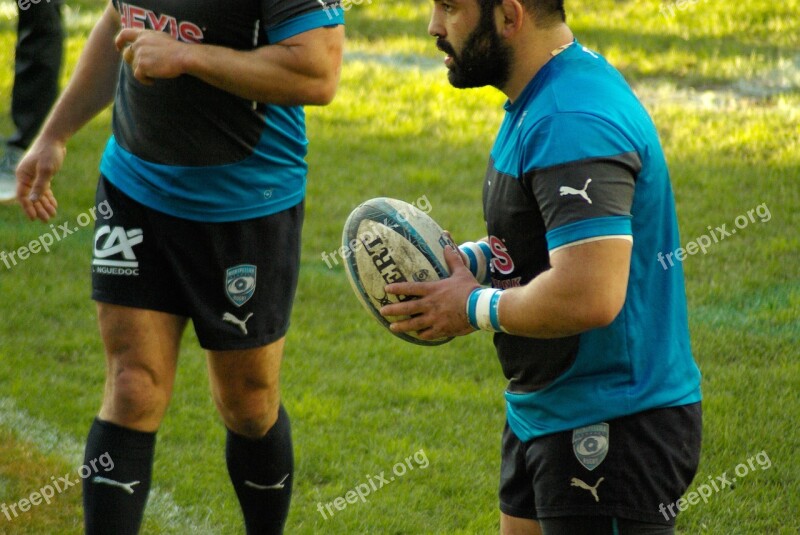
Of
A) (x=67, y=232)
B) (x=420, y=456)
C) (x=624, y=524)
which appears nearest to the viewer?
(x=624, y=524)

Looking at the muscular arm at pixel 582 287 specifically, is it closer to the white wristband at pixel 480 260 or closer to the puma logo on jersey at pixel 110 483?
the white wristband at pixel 480 260

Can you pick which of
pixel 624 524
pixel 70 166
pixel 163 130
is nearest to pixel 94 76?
pixel 163 130

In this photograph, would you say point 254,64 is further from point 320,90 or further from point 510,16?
point 510,16

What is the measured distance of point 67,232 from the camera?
7.25 m

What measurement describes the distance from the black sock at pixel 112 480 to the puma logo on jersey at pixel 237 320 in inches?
16.1

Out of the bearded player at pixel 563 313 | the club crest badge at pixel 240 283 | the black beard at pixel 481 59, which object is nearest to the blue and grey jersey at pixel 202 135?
the club crest badge at pixel 240 283

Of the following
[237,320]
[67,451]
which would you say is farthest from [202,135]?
[67,451]

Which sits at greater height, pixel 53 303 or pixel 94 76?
pixel 94 76

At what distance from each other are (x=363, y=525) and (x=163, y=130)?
172 cm

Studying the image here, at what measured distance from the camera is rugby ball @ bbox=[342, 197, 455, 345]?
9.55ft

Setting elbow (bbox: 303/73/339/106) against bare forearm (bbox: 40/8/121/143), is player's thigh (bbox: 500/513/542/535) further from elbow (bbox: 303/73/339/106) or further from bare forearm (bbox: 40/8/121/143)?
bare forearm (bbox: 40/8/121/143)

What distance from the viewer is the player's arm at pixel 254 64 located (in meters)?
3.01

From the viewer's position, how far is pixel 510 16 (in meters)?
2.55

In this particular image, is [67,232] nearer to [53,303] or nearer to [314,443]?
[53,303]
